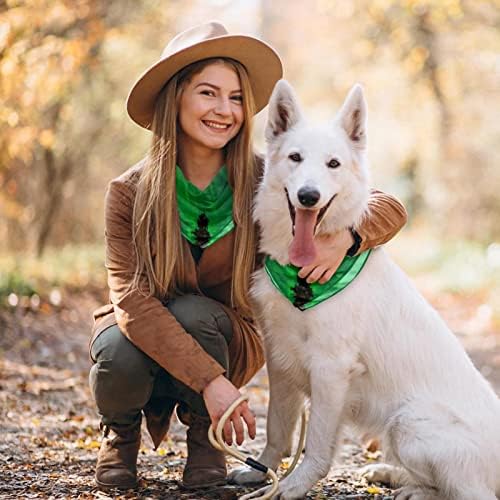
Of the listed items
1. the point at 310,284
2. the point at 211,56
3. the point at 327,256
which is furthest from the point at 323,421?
the point at 211,56

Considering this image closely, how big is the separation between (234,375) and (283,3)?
22.8 metres

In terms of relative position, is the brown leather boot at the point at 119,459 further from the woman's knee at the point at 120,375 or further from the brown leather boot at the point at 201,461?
the brown leather boot at the point at 201,461

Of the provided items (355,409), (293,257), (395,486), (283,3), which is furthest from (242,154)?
(283,3)

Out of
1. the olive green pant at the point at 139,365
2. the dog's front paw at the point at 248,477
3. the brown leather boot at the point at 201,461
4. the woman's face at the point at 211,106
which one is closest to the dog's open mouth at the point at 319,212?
the woman's face at the point at 211,106

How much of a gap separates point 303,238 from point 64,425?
217 cm

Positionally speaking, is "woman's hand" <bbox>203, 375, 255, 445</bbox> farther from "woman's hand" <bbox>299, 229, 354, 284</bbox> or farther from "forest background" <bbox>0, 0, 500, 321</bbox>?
"forest background" <bbox>0, 0, 500, 321</bbox>

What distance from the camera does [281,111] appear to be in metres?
3.15

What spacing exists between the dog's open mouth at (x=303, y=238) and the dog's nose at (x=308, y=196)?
79 millimetres

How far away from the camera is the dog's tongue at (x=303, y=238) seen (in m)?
2.93

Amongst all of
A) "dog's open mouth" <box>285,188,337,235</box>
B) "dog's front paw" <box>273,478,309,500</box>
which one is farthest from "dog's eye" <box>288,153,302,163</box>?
"dog's front paw" <box>273,478,309,500</box>

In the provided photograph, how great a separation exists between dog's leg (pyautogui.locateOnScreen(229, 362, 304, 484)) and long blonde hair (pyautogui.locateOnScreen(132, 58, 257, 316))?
1.28ft

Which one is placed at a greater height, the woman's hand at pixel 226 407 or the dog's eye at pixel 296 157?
the dog's eye at pixel 296 157

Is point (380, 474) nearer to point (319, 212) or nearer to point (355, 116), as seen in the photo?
point (319, 212)

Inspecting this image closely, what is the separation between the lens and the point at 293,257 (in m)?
2.96
